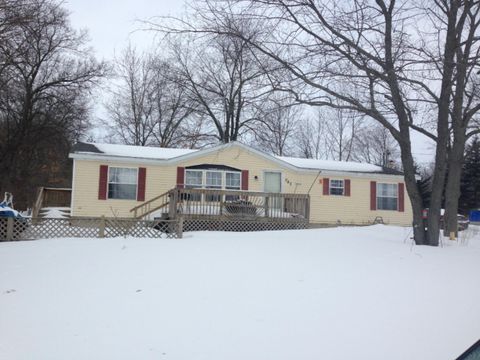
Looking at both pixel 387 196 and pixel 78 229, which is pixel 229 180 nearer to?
pixel 78 229

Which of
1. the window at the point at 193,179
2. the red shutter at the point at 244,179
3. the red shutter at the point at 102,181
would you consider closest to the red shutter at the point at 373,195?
the red shutter at the point at 244,179

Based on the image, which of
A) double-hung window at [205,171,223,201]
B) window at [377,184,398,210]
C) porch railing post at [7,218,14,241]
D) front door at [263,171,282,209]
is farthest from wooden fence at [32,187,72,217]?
window at [377,184,398,210]

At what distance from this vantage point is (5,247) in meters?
9.31

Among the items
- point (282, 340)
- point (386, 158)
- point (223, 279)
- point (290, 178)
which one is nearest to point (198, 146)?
point (290, 178)

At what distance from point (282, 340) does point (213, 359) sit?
0.77m

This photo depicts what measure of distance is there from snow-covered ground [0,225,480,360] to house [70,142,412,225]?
738cm

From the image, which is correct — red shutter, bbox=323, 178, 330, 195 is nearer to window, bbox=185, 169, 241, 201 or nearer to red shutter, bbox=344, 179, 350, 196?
red shutter, bbox=344, 179, 350, 196

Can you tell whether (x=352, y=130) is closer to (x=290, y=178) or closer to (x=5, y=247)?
(x=290, y=178)

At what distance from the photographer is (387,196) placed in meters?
18.8

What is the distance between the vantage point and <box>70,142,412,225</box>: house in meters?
15.7

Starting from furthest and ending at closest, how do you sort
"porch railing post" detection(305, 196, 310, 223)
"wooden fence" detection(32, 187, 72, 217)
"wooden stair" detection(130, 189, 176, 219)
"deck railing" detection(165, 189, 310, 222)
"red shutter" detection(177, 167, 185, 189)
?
"wooden fence" detection(32, 187, 72, 217) → "red shutter" detection(177, 167, 185, 189) → "wooden stair" detection(130, 189, 176, 219) → "porch railing post" detection(305, 196, 310, 223) → "deck railing" detection(165, 189, 310, 222)

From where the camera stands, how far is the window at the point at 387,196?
18.7 meters

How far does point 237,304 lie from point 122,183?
480 inches

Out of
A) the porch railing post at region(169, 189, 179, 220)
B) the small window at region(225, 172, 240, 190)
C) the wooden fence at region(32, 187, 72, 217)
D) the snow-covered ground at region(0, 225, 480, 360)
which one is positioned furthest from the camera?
the wooden fence at region(32, 187, 72, 217)
